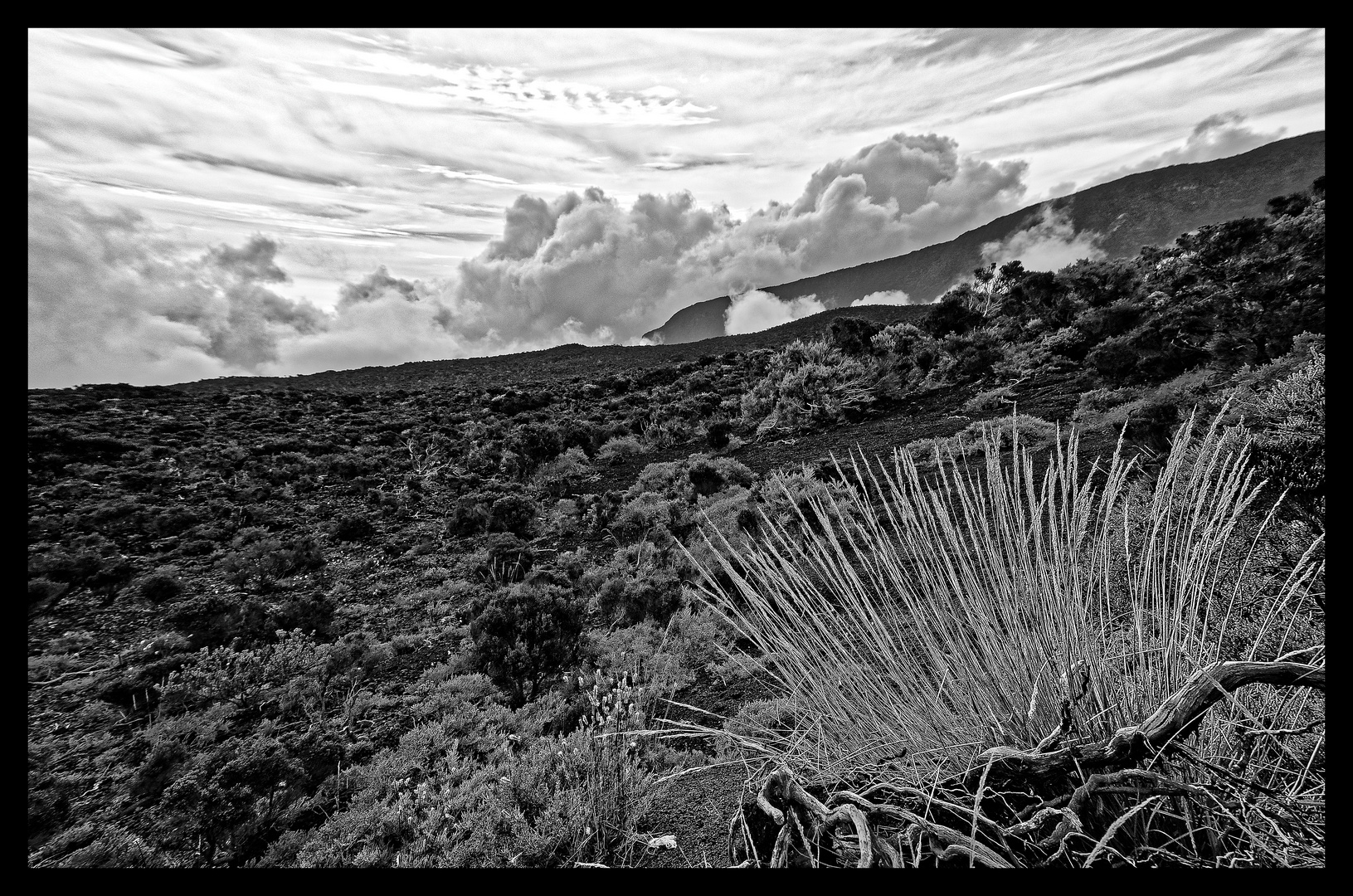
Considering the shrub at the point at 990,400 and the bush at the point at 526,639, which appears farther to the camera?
the shrub at the point at 990,400

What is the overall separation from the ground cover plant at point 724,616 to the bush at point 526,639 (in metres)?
0.03

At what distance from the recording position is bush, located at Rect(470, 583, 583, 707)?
3928 mm

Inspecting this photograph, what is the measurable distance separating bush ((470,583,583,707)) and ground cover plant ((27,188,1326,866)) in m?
0.03

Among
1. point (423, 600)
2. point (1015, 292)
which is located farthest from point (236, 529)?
point (1015, 292)

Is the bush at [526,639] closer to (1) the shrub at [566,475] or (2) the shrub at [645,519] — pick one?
(2) the shrub at [645,519]

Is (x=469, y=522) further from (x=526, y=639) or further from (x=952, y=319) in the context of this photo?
(x=952, y=319)

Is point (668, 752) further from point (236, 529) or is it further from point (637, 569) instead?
point (236, 529)

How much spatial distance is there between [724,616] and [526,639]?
333 cm

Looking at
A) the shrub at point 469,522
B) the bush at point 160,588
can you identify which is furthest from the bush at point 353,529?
the bush at point 160,588

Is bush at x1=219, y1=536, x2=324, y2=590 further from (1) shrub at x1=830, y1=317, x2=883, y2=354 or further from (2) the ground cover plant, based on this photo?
(1) shrub at x1=830, y1=317, x2=883, y2=354

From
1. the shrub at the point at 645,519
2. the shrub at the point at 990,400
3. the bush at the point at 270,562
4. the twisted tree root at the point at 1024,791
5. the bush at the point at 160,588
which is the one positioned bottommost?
the bush at the point at 160,588

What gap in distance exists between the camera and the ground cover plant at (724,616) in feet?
3.84
